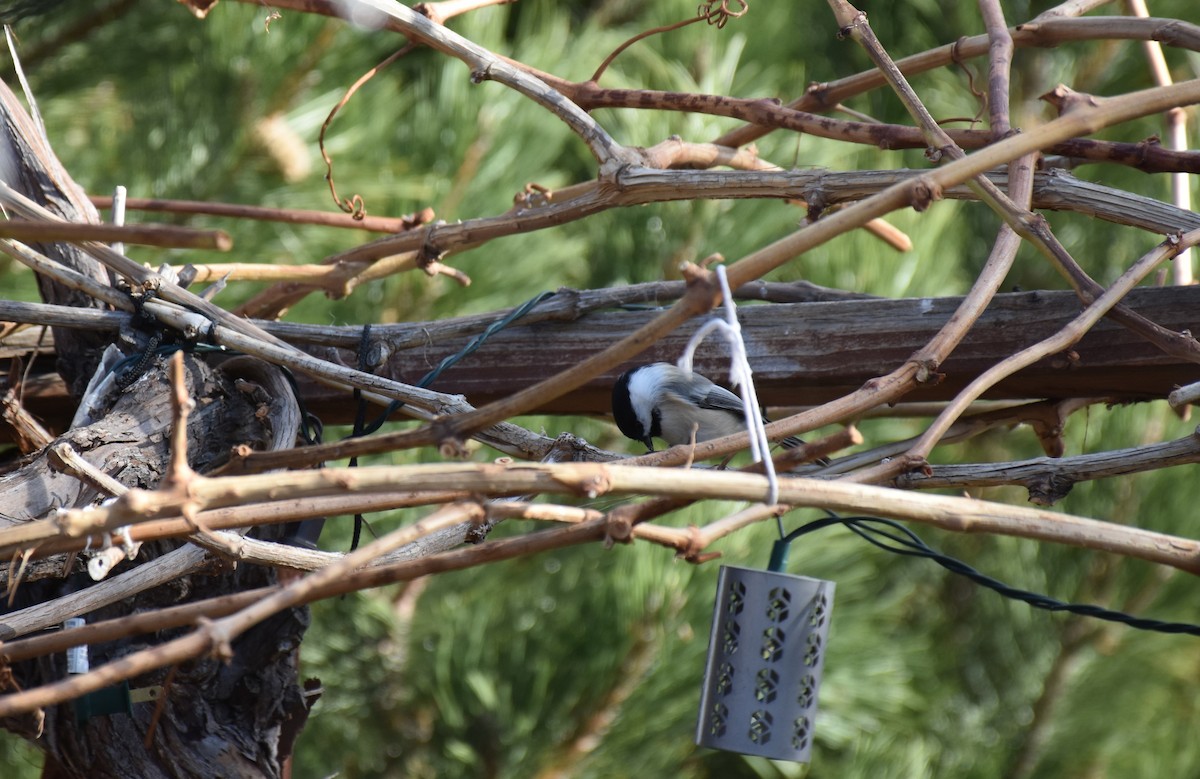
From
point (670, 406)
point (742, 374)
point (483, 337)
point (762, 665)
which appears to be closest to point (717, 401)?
point (670, 406)

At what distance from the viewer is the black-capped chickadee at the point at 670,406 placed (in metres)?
1.33

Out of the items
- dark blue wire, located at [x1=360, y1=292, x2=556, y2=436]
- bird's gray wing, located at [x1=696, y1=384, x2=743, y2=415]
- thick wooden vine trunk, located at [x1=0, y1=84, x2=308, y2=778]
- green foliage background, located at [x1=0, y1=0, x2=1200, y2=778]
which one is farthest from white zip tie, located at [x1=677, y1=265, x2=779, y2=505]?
green foliage background, located at [x1=0, y1=0, x2=1200, y2=778]

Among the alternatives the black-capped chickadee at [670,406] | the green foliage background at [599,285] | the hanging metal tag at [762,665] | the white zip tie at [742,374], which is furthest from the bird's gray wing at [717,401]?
the white zip tie at [742,374]

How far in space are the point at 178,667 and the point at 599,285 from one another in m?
1.61

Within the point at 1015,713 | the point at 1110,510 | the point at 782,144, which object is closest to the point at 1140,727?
the point at 1015,713

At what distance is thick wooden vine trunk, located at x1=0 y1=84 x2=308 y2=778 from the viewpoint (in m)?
1.10

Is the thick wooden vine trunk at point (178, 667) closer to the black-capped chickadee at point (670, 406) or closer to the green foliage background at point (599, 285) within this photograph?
the black-capped chickadee at point (670, 406)

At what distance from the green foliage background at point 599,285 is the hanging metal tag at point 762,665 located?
1231mm

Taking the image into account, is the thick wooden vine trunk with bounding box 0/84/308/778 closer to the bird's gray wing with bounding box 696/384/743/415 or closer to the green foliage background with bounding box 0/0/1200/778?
the bird's gray wing with bounding box 696/384/743/415

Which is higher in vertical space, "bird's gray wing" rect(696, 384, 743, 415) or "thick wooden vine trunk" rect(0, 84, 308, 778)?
"bird's gray wing" rect(696, 384, 743, 415)

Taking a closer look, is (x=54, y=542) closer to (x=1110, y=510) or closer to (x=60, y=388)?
(x=60, y=388)

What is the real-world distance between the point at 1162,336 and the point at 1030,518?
40cm

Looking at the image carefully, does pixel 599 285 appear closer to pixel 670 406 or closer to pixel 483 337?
pixel 670 406

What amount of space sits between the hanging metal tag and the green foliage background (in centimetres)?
123
